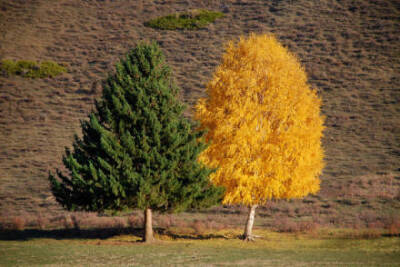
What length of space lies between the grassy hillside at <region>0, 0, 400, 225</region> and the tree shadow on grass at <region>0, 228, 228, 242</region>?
7.21 meters

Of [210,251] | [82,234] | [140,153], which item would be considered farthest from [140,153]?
[82,234]

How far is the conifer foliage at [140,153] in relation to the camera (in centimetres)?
2078

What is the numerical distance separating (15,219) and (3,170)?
568 inches

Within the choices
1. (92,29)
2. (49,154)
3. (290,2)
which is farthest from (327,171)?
(92,29)

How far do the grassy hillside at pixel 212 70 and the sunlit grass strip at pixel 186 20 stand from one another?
1460 mm

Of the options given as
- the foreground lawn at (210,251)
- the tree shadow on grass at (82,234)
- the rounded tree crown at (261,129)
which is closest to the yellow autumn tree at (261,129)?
the rounded tree crown at (261,129)

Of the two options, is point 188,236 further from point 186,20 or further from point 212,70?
point 186,20

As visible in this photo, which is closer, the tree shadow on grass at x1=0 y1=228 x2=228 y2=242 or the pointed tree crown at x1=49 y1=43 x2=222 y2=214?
the pointed tree crown at x1=49 y1=43 x2=222 y2=214

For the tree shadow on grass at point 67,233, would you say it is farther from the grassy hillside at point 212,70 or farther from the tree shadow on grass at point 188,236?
the grassy hillside at point 212,70

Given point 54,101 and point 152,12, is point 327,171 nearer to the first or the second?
point 54,101

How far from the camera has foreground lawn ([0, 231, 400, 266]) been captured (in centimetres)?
1653

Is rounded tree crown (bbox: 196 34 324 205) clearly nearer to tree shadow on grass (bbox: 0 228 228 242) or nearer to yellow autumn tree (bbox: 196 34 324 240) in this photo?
yellow autumn tree (bbox: 196 34 324 240)

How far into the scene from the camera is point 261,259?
1744 cm

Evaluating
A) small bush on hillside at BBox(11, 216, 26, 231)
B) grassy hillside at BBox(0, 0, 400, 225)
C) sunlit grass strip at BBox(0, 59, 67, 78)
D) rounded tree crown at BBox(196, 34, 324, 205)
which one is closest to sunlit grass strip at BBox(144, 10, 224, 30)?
grassy hillside at BBox(0, 0, 400, 225)
